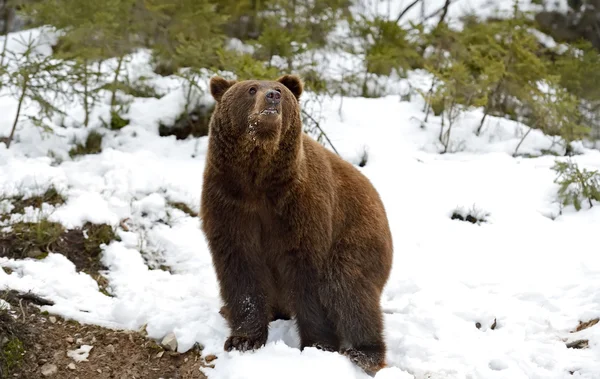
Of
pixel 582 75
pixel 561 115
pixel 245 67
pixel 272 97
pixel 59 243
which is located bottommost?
pixel 59 243

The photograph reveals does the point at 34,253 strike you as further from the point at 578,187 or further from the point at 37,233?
the point at 578,187

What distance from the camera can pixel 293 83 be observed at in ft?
13.7

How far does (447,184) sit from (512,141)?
200 centimetres

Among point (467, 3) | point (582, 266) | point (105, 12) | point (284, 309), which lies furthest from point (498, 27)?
point (467, 3)

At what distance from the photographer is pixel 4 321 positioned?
3576mm

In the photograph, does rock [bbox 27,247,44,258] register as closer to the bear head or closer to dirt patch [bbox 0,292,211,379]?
dirt patch [bbox 0,292,211,379]

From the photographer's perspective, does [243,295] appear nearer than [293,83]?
Yes

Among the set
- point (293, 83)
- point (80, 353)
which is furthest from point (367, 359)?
point (293, 83)

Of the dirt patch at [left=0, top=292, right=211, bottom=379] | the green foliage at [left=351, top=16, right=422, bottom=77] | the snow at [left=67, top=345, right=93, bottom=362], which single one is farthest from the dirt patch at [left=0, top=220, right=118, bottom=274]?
the green foliage at [left=351, top=16, right=422, bottom=77]

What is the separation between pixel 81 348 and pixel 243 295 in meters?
1.11

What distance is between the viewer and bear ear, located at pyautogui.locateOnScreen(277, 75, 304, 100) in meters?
4.15

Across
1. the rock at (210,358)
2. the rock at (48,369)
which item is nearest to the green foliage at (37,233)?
the rock at (48,369)

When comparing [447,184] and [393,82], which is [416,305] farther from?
[393,82]

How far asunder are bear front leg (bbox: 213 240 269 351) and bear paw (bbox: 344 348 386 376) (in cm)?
60
